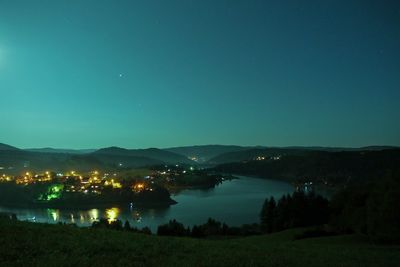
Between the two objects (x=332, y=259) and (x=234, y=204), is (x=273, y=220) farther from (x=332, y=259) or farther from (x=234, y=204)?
(x=234, y=204)

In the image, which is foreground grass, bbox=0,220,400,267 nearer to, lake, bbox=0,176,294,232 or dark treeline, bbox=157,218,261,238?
dark treeline, bbox=157,218,261,238

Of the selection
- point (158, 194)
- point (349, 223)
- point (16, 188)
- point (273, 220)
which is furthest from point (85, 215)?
point (349, 223)

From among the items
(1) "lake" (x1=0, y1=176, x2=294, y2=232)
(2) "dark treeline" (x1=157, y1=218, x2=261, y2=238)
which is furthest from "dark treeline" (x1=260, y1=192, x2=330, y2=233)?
(1) "lake" (x1=0, y1=176, x2=294, y2=232)

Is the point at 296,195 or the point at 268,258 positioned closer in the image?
the point at 268,258

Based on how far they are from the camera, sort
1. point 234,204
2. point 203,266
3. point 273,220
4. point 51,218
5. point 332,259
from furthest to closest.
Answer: point 234,204
point 51,218
point 273,220
point 332,259
point 203,266

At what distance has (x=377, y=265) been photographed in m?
13.5

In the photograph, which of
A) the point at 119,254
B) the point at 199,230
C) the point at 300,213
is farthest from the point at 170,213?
the point at 119,254

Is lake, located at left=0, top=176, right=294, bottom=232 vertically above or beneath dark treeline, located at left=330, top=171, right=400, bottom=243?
beneath

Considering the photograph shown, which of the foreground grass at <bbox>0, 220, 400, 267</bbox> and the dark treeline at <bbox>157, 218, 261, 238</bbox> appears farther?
the dark treeline at <bbox>157, 218, 261, 238</bbox>

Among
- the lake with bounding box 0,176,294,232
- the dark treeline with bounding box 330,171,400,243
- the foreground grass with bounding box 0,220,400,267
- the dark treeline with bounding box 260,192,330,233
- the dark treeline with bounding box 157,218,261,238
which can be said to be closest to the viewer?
the foreground grass with bounding box 0,220,400,267

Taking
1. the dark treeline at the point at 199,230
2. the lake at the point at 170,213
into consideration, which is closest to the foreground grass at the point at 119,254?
the dark treeline at the point at 199,230

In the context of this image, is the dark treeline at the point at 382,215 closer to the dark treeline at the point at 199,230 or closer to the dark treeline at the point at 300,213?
the dark treeline at the point at 199,230

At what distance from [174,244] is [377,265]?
7083mm

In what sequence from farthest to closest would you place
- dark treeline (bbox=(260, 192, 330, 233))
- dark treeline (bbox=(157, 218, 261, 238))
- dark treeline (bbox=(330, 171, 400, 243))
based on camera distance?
1. dark treeline (bbox=(260, 192, 330, 233))
2. dark treeline (bbox=(157, 218, 261, 238))
3. dark treeline (bbox=(330, 171, 400, 243))
